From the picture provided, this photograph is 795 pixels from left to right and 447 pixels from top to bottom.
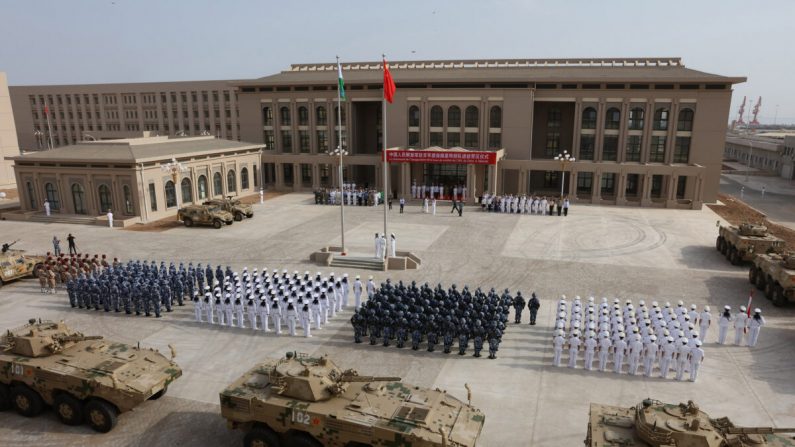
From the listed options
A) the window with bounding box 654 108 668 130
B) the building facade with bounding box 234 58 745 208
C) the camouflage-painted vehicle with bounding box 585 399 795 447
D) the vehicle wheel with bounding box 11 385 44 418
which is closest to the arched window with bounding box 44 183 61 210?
the building facade with bounding box 234 58 745 208

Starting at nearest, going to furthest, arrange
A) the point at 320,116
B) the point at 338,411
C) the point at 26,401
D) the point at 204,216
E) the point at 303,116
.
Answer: the point at 338,411 → the point at 26,401 → the point at 204,216 → the point at 320,116 → the point at 303,116

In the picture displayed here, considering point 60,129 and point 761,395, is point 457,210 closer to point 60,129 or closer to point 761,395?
point 761,395

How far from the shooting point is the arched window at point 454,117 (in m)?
43.9

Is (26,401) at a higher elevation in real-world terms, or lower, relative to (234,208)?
lower

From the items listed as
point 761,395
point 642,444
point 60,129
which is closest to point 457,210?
point 761,395

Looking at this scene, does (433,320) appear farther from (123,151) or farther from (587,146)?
(587,146)

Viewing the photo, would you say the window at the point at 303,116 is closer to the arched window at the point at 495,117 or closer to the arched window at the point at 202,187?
the arched window at the point at 202,187

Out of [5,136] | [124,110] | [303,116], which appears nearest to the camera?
[303,116]

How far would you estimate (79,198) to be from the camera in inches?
1375

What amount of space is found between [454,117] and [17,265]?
32.1 metres

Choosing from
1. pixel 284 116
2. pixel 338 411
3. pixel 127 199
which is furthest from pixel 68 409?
pixel 284 116

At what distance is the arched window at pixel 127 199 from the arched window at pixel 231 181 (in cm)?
905

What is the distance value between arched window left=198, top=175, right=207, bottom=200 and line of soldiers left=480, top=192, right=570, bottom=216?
20833mm

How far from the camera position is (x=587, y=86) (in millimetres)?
41750
